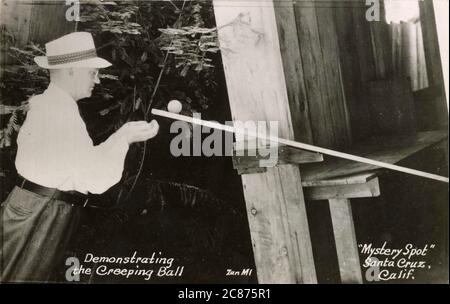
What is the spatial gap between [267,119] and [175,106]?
0.72 meters

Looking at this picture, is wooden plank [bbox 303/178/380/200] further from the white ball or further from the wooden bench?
the white ball

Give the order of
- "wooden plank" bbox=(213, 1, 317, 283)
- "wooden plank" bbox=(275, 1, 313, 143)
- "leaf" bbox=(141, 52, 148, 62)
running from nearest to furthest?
"wooden plank" bbox=(213, 1, 317, 283) < "wooden plank" bbox=(275, 1, 313, 143) < "leaf" bbox=(141, 52, 148, 62)

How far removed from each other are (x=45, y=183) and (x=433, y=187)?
2.88 m

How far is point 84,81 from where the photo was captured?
304 centimetres

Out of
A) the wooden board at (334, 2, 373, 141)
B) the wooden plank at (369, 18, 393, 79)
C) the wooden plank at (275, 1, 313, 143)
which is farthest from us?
the wooden plank at (369, 18, 393, 79)

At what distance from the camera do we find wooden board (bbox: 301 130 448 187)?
8.39ft

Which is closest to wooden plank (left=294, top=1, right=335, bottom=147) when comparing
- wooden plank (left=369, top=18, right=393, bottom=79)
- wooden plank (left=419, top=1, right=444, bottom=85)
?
wooden plank (left=369, top=18, right=393, bottom=79)

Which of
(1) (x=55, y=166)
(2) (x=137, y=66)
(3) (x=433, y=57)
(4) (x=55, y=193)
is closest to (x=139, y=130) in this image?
(2) (x=137, y=66)

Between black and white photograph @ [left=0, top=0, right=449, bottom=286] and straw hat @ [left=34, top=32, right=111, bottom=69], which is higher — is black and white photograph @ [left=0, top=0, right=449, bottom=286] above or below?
below

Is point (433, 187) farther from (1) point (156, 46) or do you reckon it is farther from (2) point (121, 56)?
(2) point (121, 56)

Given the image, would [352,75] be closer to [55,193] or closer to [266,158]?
[266,158]

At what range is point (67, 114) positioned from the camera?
3037 millimetres

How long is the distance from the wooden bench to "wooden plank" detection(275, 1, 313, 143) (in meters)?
0.29

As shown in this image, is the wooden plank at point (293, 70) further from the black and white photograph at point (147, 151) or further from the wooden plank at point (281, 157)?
the wooden plank at point (281, 157)
